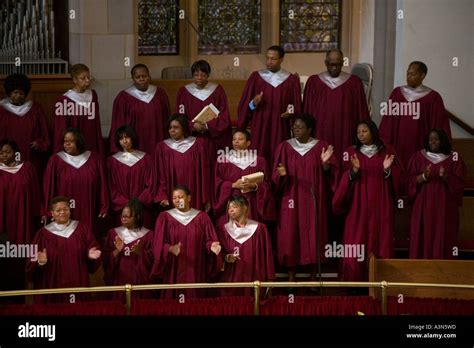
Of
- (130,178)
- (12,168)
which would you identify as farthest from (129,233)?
(12,168)

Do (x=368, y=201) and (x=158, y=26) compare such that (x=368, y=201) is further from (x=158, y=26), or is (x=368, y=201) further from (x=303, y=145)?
(x=158, y=26)

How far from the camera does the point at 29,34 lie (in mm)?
10586

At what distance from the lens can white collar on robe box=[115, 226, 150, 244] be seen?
8.55 m

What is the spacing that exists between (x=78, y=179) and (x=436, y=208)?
266cm

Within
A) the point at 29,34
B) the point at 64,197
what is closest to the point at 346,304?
the point at 64,197

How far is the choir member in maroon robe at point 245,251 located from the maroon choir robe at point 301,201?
1.22ft

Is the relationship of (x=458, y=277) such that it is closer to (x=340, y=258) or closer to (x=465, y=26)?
(x=340, y=258)

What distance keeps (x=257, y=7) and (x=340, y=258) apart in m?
4.89

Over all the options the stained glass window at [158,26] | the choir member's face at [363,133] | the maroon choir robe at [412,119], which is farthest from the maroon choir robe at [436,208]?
the stained glass window at [158,26]

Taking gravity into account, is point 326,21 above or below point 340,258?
above

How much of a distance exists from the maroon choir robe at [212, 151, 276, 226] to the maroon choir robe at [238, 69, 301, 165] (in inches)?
21.8

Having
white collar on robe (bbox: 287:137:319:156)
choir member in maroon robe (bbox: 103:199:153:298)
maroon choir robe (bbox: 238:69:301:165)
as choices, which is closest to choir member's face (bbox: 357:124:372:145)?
white collar on robe (bbox: 287:137:319:156)

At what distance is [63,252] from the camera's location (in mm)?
8406

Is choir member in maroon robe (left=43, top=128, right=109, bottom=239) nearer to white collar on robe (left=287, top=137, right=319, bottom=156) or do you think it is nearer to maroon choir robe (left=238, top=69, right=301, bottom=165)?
maroon choir robe (left=238, top=69, right=301, bottom=165)
